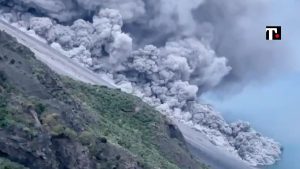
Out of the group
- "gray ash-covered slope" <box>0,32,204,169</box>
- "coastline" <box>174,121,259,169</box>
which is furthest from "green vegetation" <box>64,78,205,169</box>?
"coastline" <box>174,121,259,169</box>

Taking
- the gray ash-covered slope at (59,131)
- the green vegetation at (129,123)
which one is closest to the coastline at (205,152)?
the green vegetation at (129,123)

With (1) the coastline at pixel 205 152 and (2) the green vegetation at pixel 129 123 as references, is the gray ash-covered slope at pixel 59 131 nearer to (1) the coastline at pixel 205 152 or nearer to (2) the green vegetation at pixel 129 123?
(2) the green vegetation at pixel 129 123

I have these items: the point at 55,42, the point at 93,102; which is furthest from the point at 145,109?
the point at 55,42

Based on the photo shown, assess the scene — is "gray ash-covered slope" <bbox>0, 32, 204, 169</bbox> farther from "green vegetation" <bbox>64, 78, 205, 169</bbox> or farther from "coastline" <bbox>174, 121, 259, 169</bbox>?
"coastline" <bbox>174, 121, 259, 169</bbox>

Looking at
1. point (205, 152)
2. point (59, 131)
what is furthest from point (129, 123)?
point (205, 152)

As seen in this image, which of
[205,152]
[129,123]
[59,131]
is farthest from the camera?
[205,152]

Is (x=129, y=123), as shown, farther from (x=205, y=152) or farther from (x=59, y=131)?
(x=205, y=152)

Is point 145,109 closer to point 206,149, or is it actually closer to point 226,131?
point 206,149

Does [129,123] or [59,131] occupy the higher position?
[129,123]
